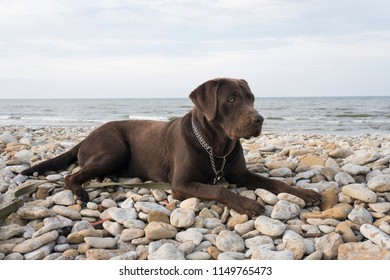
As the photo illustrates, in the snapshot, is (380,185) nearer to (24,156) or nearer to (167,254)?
(167,254)

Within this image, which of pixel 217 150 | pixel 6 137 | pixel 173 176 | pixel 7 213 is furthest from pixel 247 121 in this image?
pixel 6 137

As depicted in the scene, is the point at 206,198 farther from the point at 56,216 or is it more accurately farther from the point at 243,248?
the point at 56,216

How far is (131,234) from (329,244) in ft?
5.37

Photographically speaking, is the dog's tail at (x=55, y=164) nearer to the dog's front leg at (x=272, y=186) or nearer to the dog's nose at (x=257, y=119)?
the dog's front leg at (x=272, y=186)

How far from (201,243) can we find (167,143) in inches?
78.4

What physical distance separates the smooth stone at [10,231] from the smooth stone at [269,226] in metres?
2.12

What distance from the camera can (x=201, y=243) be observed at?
3.52 m

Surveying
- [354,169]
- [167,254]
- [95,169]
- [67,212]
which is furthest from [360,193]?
[95,169]

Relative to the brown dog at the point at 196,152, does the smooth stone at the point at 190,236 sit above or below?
below

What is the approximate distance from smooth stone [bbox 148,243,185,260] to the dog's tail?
113 inches

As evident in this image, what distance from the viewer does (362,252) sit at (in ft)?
10.6

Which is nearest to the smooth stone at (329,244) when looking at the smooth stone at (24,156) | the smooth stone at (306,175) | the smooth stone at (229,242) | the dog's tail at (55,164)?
the smooth stone at (229,242)

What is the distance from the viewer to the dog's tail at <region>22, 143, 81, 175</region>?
550 cm

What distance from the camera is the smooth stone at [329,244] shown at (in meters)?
3.26
